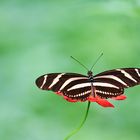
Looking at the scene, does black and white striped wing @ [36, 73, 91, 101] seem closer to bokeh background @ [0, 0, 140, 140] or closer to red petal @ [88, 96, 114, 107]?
red petal @ [88, 96, 114, 107]

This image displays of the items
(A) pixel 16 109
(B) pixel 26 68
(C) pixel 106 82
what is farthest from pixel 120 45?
(C) pixel 106 82

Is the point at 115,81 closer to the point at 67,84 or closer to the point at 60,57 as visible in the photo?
the point at 67,84

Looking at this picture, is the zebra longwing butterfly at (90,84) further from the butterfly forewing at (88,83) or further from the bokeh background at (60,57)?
the bokeh background at (60,57)

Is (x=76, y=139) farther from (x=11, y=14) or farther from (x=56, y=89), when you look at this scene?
(x=11, y=14)

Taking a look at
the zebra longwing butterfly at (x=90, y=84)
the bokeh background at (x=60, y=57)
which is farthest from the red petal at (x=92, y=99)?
the bokeh background at (x=60, y=57)

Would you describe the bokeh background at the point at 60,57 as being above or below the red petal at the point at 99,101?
above

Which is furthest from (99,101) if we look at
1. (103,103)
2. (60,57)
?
(60,57)
